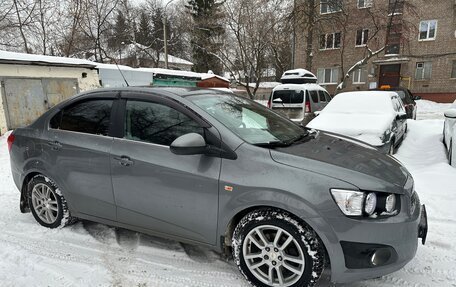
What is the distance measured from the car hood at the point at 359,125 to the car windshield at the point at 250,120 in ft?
9.19

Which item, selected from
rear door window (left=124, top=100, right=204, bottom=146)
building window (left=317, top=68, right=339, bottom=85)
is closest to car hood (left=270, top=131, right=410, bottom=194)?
rear door window (left=124, top=100, right=204, bottom=146)

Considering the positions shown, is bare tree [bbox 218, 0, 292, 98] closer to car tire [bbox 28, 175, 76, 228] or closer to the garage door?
the garage door

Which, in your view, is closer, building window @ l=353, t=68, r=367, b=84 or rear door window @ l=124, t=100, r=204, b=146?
rear door window @ l=124, t=100, r=204, b=146

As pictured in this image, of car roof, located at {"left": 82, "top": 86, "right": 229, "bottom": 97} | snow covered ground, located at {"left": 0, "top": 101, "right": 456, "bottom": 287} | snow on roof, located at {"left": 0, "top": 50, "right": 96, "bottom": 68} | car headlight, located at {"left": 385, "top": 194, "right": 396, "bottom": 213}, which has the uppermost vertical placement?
snow on roof, located at {"left": 0, "top": 50, "right": 96, "bottom": 68}

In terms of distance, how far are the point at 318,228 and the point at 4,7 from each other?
25.0 meters

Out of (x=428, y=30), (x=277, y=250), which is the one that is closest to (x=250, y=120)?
(x=277, y=250)

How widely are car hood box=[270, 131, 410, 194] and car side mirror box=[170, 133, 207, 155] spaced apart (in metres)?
0.55

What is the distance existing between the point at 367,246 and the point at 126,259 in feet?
6.89

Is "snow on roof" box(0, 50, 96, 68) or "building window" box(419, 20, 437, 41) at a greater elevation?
"building window" box(419, 20, 437, 41)

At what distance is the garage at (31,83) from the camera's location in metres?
10.4

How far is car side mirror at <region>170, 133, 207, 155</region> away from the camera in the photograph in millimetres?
2473

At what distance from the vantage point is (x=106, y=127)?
123 inches

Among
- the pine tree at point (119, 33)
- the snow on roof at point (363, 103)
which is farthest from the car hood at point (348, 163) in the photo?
the pine tree at point (119, 33)

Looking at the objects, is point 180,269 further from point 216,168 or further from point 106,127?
point 106,127
